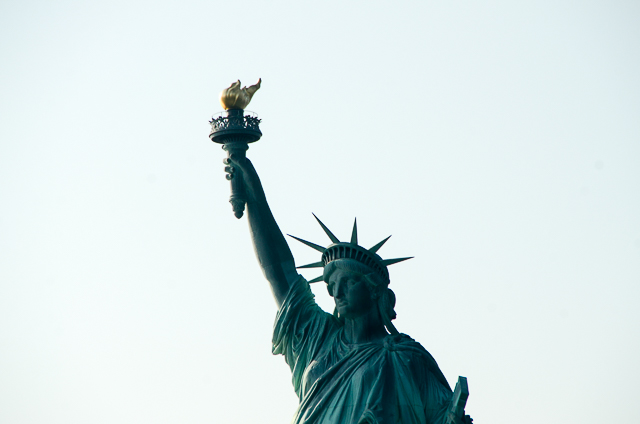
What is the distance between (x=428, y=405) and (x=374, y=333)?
108 cm

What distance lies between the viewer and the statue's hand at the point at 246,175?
55.4ft

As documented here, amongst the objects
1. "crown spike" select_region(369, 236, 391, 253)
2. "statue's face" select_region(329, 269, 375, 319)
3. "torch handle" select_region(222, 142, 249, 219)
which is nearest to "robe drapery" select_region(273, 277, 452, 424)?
"statue's face" select_region(329, 269, 375, 319)

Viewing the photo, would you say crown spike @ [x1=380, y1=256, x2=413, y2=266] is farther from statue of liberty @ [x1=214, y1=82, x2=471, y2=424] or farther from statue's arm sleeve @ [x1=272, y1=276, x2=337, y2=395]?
statue's arm sleeve @ [x1=272, y1=276, x2=337, y2=395]

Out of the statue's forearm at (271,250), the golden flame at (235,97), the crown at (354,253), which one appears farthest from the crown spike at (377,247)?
the golden flame at (235,97)

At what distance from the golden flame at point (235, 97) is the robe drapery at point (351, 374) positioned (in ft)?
7.32

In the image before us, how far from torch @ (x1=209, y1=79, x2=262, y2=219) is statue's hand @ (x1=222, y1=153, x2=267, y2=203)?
0.07 ft

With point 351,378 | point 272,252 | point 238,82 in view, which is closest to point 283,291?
point 272,252

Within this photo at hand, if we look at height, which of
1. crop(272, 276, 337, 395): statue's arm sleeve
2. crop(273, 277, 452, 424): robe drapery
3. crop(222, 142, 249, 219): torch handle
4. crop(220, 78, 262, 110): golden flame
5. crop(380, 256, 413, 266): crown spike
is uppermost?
crop(220, 78, 262, 110): golden flame

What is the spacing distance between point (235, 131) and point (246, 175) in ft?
1.72

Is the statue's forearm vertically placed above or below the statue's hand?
below

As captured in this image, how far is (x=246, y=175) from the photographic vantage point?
55.4 ft

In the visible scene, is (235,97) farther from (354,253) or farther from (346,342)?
(346,342)

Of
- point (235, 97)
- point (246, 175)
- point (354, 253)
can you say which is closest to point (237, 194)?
point (246, 175)

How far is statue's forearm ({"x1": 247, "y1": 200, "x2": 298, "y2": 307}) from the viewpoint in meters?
16.6
